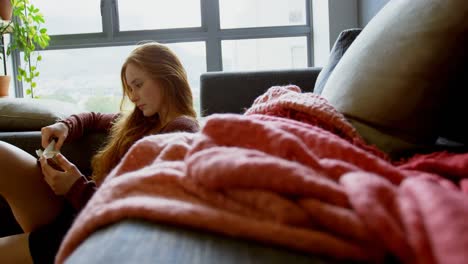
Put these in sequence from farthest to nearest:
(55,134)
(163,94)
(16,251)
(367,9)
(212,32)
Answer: (212,32) < (367,9) < (163,94) < (55,134) < (16,251)

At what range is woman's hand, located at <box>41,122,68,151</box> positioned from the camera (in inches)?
51.7

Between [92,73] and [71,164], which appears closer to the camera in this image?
[71,164]

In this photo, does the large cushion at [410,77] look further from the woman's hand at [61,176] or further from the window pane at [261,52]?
the window pane at [261,52]

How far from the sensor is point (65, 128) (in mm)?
1338

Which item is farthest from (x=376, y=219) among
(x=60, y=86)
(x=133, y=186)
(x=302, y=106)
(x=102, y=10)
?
(x=60, y=86)

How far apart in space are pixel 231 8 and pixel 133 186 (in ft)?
9.12

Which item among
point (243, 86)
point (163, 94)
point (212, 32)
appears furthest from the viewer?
point (212, 32)

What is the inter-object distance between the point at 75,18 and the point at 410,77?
2.87 metres

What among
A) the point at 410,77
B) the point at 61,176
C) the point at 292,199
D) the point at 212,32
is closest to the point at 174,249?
the point at 292,199

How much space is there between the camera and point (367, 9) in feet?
8.39

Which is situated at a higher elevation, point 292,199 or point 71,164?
point 292,199

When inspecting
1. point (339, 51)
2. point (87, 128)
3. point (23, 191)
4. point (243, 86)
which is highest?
point (339, 51)

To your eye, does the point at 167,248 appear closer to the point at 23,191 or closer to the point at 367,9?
the point at 23,191

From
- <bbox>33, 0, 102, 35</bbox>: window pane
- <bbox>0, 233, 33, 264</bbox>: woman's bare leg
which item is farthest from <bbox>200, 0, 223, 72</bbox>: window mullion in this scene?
<bbox>0, 233, 33, 264</bbox>: woman's bare leg
